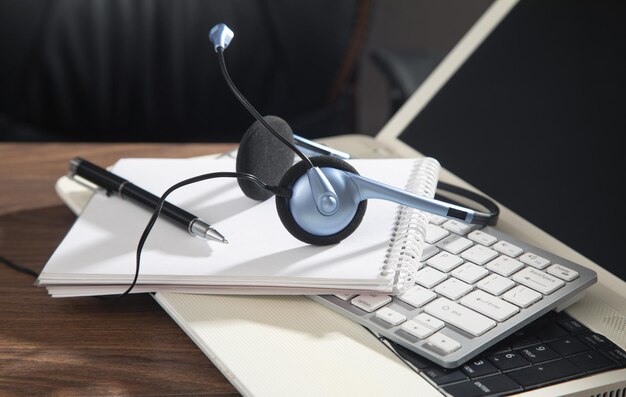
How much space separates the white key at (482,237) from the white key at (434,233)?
18mm

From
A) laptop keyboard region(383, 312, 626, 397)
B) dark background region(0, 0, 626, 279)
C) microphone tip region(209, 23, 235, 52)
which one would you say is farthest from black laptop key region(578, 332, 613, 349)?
dark background region(0, 0, 626, 279)

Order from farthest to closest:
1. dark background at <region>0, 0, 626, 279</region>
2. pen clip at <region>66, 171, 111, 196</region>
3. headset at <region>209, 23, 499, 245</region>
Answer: dark background at <region>0, 0, 626, 279</region>
pen clip at <region>66, 171, 111, 196</region>
headset at <region>209, 23, 499, 245</region>

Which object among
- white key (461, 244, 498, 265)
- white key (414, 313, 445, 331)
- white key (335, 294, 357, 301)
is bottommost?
white key (335, 294, 357, 301)

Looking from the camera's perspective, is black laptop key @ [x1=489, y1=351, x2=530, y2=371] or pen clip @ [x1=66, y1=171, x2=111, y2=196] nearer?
black laptop key @ [x1=489, y1=351, x2=530, y2=371]

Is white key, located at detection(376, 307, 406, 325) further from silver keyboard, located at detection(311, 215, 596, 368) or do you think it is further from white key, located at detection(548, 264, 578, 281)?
white key, located at detection(548, 264, 578, 281)

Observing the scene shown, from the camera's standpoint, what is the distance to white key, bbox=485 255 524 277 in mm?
521

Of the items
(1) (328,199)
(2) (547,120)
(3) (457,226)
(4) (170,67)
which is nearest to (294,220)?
(1) (328,199)

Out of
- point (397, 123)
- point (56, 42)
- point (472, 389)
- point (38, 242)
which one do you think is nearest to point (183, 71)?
point (56, 42)

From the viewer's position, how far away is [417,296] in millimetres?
492

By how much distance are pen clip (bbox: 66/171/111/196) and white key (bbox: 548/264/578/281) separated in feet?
1.11

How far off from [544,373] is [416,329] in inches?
2.9

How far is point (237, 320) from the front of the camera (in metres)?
0.48

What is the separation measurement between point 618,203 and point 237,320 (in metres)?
0.29

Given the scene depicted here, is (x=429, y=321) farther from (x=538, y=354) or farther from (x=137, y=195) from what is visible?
(x=137, y=195)
